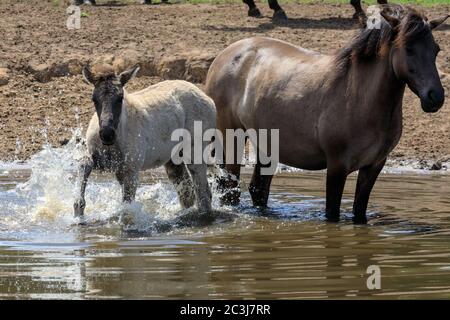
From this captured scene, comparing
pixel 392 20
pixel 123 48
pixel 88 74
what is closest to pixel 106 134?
pixel 88 74

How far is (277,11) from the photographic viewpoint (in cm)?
1973

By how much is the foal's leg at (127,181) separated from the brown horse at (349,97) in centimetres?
169

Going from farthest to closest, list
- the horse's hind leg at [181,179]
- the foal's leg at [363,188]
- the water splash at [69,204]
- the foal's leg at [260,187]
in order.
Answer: the foal's leg at [260,187], the horse's hind leg at [181,179], the foal's leg at [363,188], the water splash at [69,204]

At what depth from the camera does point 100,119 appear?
959 cm

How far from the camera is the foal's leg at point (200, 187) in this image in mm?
11172

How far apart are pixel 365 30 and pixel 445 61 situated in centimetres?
698

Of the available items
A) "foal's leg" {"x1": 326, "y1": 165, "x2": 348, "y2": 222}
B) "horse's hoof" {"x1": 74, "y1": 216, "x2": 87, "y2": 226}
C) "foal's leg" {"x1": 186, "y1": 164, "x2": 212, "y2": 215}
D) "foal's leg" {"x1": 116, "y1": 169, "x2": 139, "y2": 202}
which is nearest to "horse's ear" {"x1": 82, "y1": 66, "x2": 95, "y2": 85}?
"foal's leg" {"x1": 116, "y1": 169, "x2": 139, "y2": 202}

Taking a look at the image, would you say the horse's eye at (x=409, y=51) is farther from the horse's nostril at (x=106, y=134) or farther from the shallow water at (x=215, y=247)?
the horse's nostril at (x=106, y=134)

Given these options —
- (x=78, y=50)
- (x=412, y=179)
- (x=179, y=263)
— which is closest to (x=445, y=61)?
(x=412, y=179)

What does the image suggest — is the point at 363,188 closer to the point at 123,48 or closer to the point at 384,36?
the point at 384,36

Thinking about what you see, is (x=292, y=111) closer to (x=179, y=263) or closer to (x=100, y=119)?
(x=100, y=119)

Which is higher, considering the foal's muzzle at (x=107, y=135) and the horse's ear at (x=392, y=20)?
the horse's ear at (x=392, y=20)

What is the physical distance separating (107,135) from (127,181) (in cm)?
76

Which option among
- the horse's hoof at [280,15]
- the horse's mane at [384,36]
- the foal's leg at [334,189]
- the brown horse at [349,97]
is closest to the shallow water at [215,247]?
the foal's leg at [334,189]
